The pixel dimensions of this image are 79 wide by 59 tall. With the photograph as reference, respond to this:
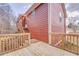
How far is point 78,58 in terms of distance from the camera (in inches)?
81.7

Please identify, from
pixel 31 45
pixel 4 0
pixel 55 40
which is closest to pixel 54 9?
pixel 55 40

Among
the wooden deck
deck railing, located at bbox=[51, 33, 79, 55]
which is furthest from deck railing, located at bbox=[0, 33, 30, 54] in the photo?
deck railing, located at bbox=[51, 33, 79, 55]

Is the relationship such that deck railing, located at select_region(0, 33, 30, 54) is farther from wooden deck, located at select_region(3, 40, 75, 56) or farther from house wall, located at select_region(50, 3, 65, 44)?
house wall, located at select_region(50, 3, 65, 44)

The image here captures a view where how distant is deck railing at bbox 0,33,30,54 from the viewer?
1949 mm

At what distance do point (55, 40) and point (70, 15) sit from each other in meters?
0.45

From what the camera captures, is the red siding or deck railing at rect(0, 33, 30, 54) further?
the red siding

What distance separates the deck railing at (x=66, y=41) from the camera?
2.01 metres

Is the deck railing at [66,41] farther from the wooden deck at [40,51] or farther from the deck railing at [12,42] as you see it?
the deck railing at [12,42]

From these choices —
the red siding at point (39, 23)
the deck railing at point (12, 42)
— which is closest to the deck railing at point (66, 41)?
the red siding at point (39, 23)

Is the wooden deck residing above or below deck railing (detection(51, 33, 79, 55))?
below

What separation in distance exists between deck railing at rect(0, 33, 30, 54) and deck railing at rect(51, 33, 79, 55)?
0.42 meters

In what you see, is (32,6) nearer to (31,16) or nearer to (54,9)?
(31,16)

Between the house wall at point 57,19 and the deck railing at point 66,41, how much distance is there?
0.02 meters

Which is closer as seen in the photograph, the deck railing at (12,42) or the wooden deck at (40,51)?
the deck railing at (12,42)
